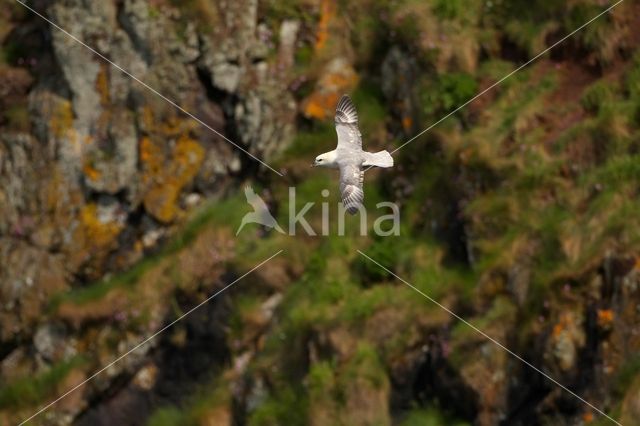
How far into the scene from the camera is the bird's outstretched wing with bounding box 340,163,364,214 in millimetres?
12102

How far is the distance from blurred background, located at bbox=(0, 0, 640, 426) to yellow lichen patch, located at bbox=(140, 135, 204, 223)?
0.02 m

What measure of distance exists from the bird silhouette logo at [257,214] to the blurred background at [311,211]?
8cm

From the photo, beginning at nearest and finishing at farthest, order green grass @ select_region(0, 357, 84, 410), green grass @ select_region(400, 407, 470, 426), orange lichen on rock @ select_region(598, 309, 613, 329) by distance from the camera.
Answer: orange lichen on rock @ select_region(598, 309, 613, 329) < green grass @ select_region(400, 407, 470, 426) < green grass @ select_region(0, 357, 84, 410)

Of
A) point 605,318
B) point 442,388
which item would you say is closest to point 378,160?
point 605,318

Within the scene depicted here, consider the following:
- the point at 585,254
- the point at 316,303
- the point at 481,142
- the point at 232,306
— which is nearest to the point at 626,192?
the point at 585,254

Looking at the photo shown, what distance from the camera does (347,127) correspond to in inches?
508

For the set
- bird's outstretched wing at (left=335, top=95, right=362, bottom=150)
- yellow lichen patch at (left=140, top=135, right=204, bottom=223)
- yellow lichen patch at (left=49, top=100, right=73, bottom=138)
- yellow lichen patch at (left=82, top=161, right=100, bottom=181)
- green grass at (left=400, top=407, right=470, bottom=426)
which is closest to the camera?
bird's outstretched wing at (left=335, top=95, right=362, bottom=150)

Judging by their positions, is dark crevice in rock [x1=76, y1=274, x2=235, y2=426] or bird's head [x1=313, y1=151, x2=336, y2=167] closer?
bird's head [x1=313, y1=151, x2=336, y2=167]

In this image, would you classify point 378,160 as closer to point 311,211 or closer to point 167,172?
point 311,211

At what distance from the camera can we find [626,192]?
14.0m

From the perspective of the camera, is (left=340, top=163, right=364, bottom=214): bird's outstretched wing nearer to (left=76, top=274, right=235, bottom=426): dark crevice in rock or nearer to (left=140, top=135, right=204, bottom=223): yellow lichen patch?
(left=76, top=274, right=235, bottom=426): dark crevice in rock

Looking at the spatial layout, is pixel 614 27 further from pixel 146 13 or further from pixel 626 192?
pixel 146 13

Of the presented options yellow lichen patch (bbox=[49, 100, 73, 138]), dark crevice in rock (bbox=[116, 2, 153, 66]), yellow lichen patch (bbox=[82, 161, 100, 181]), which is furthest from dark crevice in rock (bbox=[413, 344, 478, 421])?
yellow lichen patch (bbox=[49, 100, 73, 138])

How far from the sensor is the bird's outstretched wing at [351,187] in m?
12.1
